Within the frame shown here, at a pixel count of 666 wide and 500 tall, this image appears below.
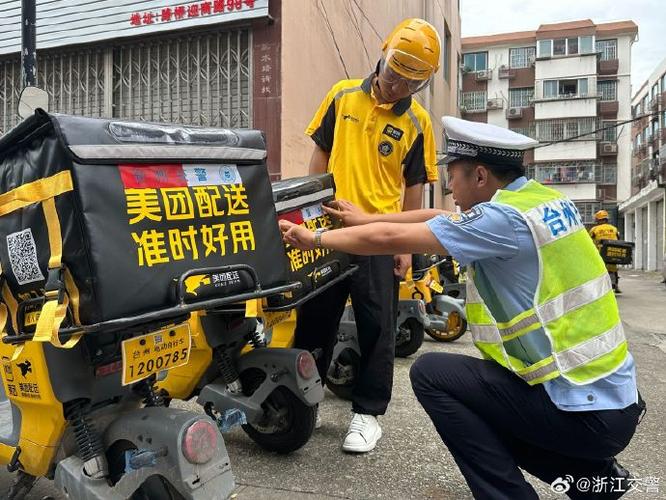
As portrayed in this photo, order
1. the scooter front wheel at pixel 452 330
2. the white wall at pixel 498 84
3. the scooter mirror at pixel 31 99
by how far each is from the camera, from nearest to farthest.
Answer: the scooter mirror at pixel 31 99, the scooter front wheel at pixel 452 330, the white wall at pixel 498 84

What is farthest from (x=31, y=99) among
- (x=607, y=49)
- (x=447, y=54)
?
(x=607, y=49)

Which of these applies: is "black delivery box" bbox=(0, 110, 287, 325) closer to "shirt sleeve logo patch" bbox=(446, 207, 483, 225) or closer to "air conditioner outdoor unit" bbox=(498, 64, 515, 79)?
"shirt sleeve logo patch" bbox=(446, 207, 483, 225)

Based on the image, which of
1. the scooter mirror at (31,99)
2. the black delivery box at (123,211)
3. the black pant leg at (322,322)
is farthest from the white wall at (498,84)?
the black delivery box at (123,211)

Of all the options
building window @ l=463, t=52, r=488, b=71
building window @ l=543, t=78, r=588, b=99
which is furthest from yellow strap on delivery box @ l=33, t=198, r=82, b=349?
building window @ l=463, t=52, r=488, b=71

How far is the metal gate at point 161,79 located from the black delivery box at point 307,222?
425 centimetres

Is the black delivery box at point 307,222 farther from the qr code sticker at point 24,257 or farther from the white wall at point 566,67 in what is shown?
the white wall at point 566,67

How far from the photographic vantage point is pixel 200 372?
2582mm

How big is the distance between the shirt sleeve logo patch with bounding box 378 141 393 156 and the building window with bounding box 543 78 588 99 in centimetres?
3688

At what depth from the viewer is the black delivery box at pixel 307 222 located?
2420mm

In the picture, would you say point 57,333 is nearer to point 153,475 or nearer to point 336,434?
point 153,475

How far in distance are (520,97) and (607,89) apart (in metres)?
5.38

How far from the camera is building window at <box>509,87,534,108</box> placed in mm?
37594

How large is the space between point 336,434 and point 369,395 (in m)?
0.33

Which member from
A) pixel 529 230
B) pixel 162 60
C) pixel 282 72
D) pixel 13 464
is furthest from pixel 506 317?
pixel 162 60
